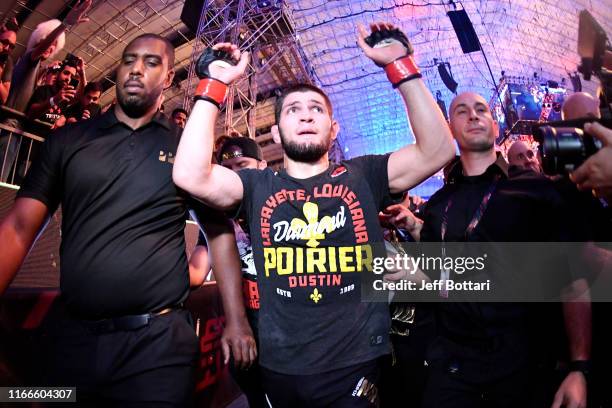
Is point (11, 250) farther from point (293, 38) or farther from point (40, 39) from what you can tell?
point (293, 38)

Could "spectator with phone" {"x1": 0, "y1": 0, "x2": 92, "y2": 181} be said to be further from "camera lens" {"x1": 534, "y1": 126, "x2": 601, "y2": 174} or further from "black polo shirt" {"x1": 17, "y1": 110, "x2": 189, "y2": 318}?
"camera lens" {"x1": 534, "y1": 126, "x2": 601, "y2": 174}

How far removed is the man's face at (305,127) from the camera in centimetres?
201

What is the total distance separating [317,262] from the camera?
181 centimetres

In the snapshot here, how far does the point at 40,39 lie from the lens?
14.8ft

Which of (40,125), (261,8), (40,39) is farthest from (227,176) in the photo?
(261,8)

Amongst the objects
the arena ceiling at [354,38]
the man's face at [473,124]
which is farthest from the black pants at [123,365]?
the arena ceiling at [354,38]

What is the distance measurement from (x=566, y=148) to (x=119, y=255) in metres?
2.05

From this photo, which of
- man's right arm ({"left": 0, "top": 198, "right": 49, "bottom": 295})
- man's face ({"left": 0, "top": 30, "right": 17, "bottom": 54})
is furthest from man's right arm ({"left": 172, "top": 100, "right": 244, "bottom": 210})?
man's face ({"left": 0, "top": 30, "right": 17, "bottom": 54})

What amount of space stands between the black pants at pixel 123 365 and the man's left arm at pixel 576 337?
6.25 ft

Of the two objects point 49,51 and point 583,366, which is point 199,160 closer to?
point 583,366

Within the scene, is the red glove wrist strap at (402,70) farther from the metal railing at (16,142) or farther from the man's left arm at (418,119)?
the metal railing at (16,142)

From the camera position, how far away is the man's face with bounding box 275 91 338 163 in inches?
79.1

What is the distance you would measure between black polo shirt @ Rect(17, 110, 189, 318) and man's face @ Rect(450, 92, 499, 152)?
6.60 ft

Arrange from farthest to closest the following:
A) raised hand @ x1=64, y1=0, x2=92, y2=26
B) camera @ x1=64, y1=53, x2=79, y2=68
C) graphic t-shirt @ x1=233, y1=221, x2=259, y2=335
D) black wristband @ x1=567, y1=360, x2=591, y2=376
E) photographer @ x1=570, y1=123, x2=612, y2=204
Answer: camera @ x1=64, y1=53, x2=79, y2=68 → raised hand @ x1=64, y1=0, x2=92, y2=26 → graphic t-shirt @ x1=233, y1=221, x2=259, y2=335 → black wristband @ x1=567, y1=360, x2=591, y2=376 → photographer @ x1=570, y1=123, x2=612, y2=204
